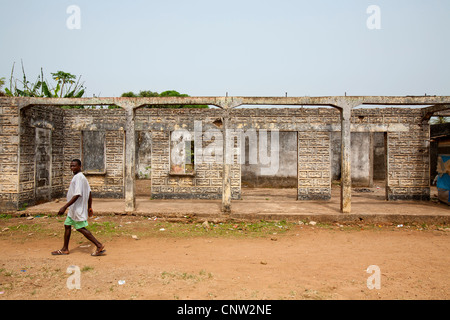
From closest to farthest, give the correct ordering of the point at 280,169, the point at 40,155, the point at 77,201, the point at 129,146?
the point at 77,201 < the point at 129,146 < the point at 40,155 < the point at 280,169

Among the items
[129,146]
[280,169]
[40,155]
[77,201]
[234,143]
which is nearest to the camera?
[77,201]

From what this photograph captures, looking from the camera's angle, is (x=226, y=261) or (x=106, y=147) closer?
(x=226, y=261)

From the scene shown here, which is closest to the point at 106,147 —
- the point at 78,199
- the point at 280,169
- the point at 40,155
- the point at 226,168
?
the point at 40,155

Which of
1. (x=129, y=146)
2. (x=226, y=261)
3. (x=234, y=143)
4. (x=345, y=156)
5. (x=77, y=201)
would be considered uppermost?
(x=234, y=143)

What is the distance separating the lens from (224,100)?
7.98 meters

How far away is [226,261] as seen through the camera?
518 centimetres

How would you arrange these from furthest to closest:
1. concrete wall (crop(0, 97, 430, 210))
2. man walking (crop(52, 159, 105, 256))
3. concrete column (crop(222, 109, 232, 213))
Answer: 1. concrete wall (crop(0, 97, 430, 210))
2. concrete column (crop(222, 109, 232, 213))
3. man walking (crop(52, 159, 105, 256))

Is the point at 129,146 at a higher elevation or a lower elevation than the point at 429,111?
lower

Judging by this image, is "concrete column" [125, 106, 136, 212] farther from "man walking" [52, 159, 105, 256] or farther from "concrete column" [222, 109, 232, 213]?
"man walking" [52, 159, 105, 256]

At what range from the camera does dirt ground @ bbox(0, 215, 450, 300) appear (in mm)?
3994

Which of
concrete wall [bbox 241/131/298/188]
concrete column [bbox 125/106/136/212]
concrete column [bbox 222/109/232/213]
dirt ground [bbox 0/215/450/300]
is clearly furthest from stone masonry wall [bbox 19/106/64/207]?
concrete wall [bbox 241/131/298/188]

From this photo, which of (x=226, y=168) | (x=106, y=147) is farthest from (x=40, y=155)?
(x=226, y=168)

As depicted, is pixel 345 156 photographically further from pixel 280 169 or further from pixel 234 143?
pixel 280 169

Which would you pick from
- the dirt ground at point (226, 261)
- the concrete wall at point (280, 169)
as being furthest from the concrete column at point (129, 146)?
the concrete wall at point (280, 169)
